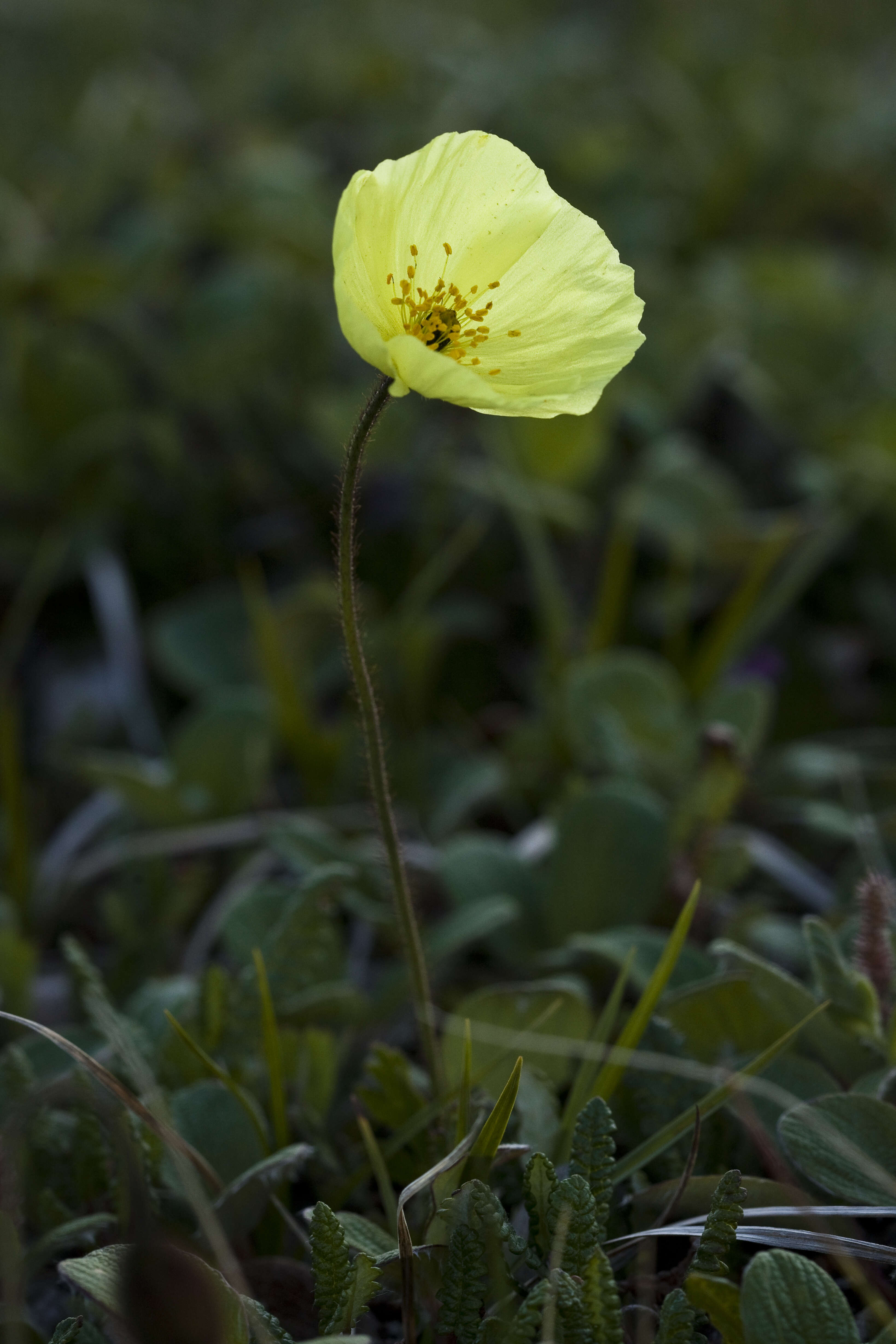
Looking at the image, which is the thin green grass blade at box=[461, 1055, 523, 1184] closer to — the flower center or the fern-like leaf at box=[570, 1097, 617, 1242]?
the fern-like leaf at box=[570, 1097, 617, 1242]

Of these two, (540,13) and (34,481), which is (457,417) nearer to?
(34,481)

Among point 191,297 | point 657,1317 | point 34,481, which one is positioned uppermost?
point 191,297

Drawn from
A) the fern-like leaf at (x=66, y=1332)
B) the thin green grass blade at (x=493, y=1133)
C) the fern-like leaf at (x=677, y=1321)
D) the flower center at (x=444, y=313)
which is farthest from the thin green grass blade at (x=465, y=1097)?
the flower center at (x=444, y=313)

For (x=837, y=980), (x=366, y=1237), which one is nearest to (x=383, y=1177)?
(x=366, y=1237)

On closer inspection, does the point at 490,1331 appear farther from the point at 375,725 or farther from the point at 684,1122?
the point at 375,725

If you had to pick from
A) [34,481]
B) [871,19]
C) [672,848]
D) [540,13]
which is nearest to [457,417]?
[34,481]

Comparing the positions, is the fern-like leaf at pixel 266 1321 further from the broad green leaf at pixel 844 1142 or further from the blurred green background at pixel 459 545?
the blurred green background at pixel 459 545
